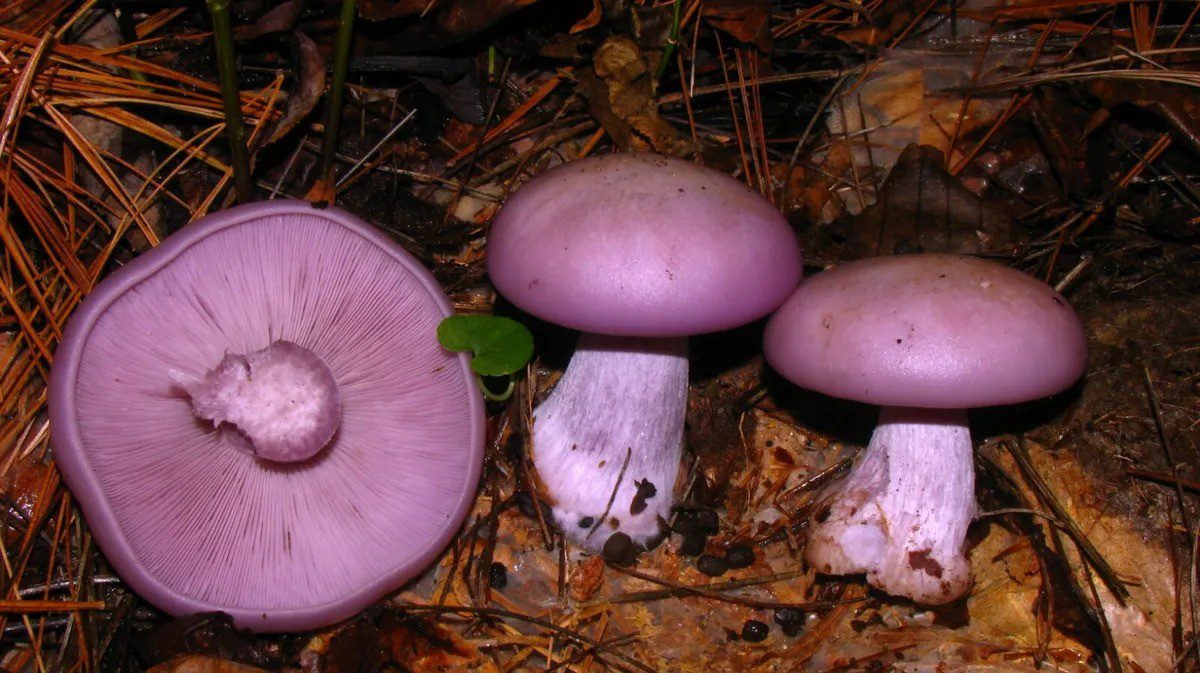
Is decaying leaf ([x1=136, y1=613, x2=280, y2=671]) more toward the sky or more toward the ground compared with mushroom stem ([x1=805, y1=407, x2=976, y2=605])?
more toward the sky

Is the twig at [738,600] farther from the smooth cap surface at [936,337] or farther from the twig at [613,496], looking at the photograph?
the smooth cap surface at [936,337]

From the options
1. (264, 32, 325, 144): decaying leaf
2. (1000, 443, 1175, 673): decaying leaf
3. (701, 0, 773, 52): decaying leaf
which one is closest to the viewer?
(1000, 443, 1175, 673): decaying leaf

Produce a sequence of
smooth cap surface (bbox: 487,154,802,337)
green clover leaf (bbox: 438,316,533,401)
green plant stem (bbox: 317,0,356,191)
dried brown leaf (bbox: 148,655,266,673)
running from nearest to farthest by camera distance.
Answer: smooth cap surface (bbox: 487,154,802,337) < dried brown leaf (bbox: 148,655,266,673) < green clover leaf (bbox: 438,316,533,401) < green plant stem (bbox: 317,0,356,191)

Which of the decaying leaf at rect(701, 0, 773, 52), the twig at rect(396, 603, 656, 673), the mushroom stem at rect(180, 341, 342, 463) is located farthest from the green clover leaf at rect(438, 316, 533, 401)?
the decaying leaf at rect(701, 0, 773, 52)

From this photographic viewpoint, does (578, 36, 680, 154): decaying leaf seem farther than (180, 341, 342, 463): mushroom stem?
Yes

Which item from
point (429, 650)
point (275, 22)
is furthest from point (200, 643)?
point (275, 22)

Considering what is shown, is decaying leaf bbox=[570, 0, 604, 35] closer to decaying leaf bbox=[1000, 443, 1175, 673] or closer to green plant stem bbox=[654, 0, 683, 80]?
green plant stem bbox=[654, 0, 683, 80]

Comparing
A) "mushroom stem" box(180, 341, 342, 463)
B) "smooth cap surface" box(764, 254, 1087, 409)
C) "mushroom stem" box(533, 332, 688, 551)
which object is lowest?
"mushroom stem" box(533, 332, 688, 551)
